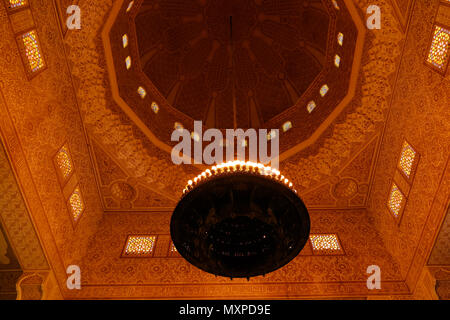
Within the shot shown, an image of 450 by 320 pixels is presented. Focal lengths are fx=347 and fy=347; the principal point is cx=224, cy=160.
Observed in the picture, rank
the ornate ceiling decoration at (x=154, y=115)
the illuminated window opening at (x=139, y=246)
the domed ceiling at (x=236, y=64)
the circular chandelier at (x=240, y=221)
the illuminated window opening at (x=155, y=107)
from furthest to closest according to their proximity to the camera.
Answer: the illuminated window opening at (x=155, y=107), the domed ceiling at (x=236, y=64), the illuminated window opening at (x=139, y=246), the ornate ceiling decoration at (x=154, y=115), the circular chandelier at (x=240, y=221)

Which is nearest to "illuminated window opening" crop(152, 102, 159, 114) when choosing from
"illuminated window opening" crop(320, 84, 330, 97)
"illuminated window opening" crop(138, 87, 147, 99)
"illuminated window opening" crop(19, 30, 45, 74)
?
"illuminated window opening" crop(138, 87, 147, 99)

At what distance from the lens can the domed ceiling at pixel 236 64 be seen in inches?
274

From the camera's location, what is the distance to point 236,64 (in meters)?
8.84

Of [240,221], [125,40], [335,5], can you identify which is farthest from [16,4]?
[335,5]

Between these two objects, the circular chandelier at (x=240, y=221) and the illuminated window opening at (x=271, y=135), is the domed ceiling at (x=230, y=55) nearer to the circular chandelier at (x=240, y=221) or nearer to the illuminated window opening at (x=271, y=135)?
the illuminated window opening at (x=271, y=135)

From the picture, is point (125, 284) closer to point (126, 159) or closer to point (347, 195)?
point (126, 159)

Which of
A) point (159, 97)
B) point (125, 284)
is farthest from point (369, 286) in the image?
point (159, 97)

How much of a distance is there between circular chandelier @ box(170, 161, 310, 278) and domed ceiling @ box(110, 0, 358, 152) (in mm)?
3207

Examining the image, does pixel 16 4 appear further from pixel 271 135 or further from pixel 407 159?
pixel 407 159

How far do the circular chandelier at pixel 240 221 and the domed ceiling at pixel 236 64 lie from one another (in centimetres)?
321

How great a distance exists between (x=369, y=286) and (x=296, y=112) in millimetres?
3714

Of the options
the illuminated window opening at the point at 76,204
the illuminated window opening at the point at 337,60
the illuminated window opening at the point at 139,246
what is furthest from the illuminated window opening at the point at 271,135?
the illuminated window opening at the point at 76,204

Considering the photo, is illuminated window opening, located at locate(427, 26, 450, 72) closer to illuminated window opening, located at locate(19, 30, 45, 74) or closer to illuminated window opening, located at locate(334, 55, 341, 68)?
illuminated window opening, located at locate(334, 55, 341, 68)

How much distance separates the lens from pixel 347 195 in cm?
728
